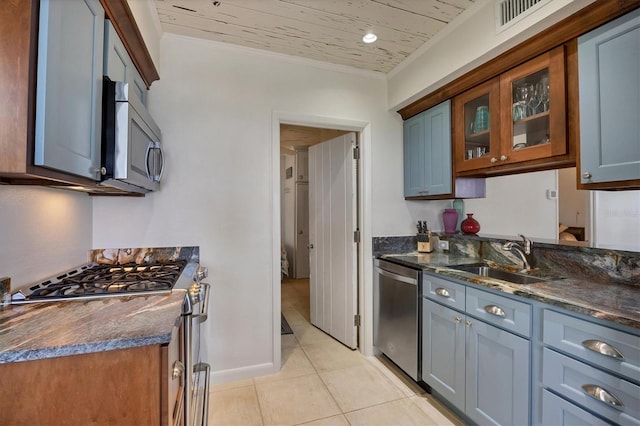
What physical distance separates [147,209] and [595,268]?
9.09ft

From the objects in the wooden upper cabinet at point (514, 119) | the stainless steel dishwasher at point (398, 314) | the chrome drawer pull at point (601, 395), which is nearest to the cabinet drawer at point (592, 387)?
the chrome drawer pull at point (601, 395)

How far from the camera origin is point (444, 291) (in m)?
1.91

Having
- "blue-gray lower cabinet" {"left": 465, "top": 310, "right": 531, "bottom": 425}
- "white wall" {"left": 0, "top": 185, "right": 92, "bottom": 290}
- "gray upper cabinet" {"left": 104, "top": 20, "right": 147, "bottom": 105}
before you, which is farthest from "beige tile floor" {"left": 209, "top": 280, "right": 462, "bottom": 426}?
"gray upper cabinet" {"left": 104, "top": 20, "right": 147, "bottom": 105}

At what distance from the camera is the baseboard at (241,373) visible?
7.29 ft

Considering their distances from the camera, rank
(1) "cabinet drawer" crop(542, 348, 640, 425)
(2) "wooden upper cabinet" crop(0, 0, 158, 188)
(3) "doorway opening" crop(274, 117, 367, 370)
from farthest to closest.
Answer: (3) "doorway opening" crop(274, 117, 367, 370)
(1) "cabinet drawer" crop(542, 348, 640, 425)
(2) "wooden upper cabinet" crop(0, 0, 158, 188)

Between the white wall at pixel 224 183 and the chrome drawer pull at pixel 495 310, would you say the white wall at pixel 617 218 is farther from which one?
the white wall at pixel 224 183

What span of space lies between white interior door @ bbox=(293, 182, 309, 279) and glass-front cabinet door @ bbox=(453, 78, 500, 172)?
12.4 feet

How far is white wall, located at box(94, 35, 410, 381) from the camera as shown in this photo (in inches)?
82.6

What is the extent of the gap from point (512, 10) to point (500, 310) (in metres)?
1.63

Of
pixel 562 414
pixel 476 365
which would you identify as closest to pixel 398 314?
pixel 476 365

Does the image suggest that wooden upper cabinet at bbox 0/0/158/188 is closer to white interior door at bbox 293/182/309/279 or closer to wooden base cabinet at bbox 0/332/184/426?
wooden base cabinet at bbox 0/332/184/426

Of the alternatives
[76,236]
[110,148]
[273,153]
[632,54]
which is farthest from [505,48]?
[76,236]

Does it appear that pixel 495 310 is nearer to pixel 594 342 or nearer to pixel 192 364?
pixel 594 342

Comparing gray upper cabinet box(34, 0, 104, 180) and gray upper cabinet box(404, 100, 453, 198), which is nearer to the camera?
gray upper cabinet box(34, 0, 104, 180)
